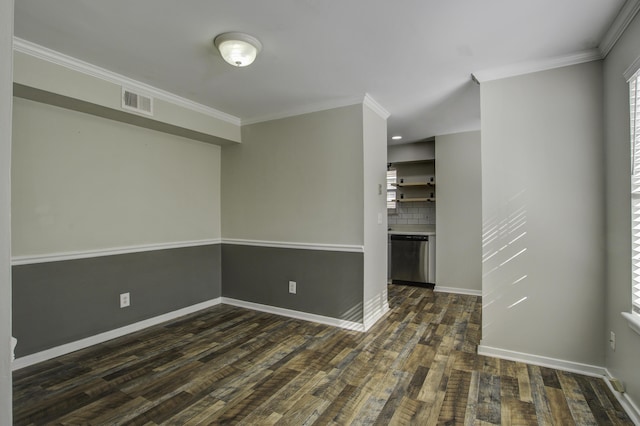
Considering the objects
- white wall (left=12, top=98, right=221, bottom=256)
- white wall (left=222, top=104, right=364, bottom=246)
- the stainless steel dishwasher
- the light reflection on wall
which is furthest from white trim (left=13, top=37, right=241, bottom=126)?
the stainless steel dishwasher

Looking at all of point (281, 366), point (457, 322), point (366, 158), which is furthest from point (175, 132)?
point (457, 322)

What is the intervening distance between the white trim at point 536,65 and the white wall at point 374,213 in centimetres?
117

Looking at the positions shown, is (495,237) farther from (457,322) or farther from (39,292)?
(39,292)

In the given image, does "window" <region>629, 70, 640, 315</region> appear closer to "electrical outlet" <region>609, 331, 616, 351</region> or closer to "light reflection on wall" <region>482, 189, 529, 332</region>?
"electrical outlet" <region>609, 331, 616, 351</region>

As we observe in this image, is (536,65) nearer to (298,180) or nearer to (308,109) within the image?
(308,109)

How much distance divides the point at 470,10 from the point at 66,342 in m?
4.00

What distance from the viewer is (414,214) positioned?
594 cm

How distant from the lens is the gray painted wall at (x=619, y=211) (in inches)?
78.7

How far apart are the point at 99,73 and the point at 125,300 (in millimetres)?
2128

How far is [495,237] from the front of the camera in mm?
2770

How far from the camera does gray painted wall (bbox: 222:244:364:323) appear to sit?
3.50m

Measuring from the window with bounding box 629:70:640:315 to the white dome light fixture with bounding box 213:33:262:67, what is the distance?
94.3 inches

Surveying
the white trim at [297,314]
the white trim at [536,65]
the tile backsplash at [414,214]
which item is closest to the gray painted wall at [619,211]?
the white trim at [536,65]

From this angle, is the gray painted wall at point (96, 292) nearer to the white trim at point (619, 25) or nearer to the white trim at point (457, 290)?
the white trim at point (457, 290)
